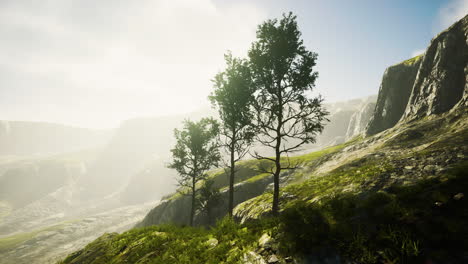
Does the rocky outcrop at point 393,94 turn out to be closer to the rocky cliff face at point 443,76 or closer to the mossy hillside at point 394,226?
the rocky cliff face at point 443,76

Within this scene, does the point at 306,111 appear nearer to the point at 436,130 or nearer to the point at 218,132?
the point at 218,132

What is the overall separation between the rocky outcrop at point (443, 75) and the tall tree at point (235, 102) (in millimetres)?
32881

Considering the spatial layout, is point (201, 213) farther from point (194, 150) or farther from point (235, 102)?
point (235, 102)

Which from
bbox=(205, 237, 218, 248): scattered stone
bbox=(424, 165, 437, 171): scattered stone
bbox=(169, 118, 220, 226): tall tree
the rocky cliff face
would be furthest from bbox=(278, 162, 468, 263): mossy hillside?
the rocky cliff face

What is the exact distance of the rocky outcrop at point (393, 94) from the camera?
53.6m

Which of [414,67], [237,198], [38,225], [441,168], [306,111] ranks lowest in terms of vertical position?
[38,225]

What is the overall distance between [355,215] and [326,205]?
50.0 inches

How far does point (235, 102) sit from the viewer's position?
1911 centimetres

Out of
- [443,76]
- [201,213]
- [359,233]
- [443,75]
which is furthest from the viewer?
[201,213]

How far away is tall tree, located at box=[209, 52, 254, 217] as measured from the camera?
664 inches

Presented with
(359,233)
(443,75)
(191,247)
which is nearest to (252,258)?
(359,233)

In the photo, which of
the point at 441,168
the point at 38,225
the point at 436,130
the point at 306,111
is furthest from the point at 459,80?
the point at 38,225

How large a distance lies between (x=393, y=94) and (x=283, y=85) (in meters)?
57.0

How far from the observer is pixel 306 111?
14.5m
